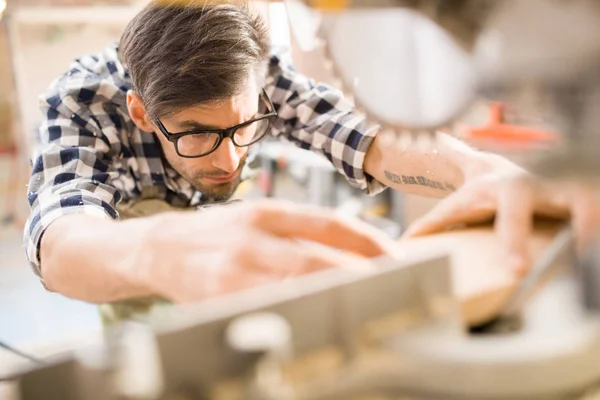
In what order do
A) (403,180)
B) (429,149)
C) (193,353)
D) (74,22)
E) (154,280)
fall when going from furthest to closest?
(74,22) < (403,180) < (429,149) < (154,280) < (193,353)

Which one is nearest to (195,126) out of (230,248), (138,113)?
(138,113)

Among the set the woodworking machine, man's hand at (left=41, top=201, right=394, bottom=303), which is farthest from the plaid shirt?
the woodworking machine

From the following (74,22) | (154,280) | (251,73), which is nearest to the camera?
(154,280)

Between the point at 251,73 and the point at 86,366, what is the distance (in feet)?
1.87

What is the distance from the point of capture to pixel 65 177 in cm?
66

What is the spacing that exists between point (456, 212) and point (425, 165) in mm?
98

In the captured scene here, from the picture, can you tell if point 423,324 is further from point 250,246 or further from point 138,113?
point 138,113

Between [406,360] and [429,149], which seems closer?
[406,360]

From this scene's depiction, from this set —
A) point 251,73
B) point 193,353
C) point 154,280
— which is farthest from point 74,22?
point 193,353

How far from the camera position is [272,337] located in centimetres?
28

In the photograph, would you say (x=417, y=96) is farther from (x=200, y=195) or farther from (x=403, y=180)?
(x=200, y=195)

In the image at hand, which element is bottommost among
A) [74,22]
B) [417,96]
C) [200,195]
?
[200,195]

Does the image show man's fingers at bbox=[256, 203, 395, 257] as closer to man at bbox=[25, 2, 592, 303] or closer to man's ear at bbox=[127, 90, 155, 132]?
man at bbox=[25, 2, 592, 303]

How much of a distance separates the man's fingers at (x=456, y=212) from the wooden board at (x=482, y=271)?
0.04m
